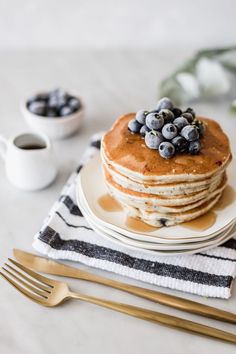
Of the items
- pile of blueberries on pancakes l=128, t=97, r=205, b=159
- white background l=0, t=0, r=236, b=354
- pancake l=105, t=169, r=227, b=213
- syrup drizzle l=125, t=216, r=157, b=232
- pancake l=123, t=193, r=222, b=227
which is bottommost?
white background l=0, t=0, r=236, b=354

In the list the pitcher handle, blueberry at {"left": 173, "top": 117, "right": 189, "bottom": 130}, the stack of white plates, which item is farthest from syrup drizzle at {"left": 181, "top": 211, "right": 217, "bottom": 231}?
the pitcher handle

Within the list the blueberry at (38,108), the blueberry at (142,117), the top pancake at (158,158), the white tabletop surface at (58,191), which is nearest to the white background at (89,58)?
the white tabletop surface at (58,191)

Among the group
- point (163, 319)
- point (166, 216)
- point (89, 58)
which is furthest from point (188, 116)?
point (89, 58)

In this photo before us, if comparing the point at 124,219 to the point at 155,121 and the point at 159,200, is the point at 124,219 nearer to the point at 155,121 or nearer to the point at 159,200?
the point at 159,200

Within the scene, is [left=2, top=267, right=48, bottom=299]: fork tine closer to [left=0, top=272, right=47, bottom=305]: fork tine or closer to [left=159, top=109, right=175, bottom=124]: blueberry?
[left=0, top=272, right=47, bottom=305]: fork tine

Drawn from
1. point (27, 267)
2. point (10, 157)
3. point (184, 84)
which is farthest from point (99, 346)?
point (184, 84)

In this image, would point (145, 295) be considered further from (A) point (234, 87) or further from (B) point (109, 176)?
(A) point (234, 87)
